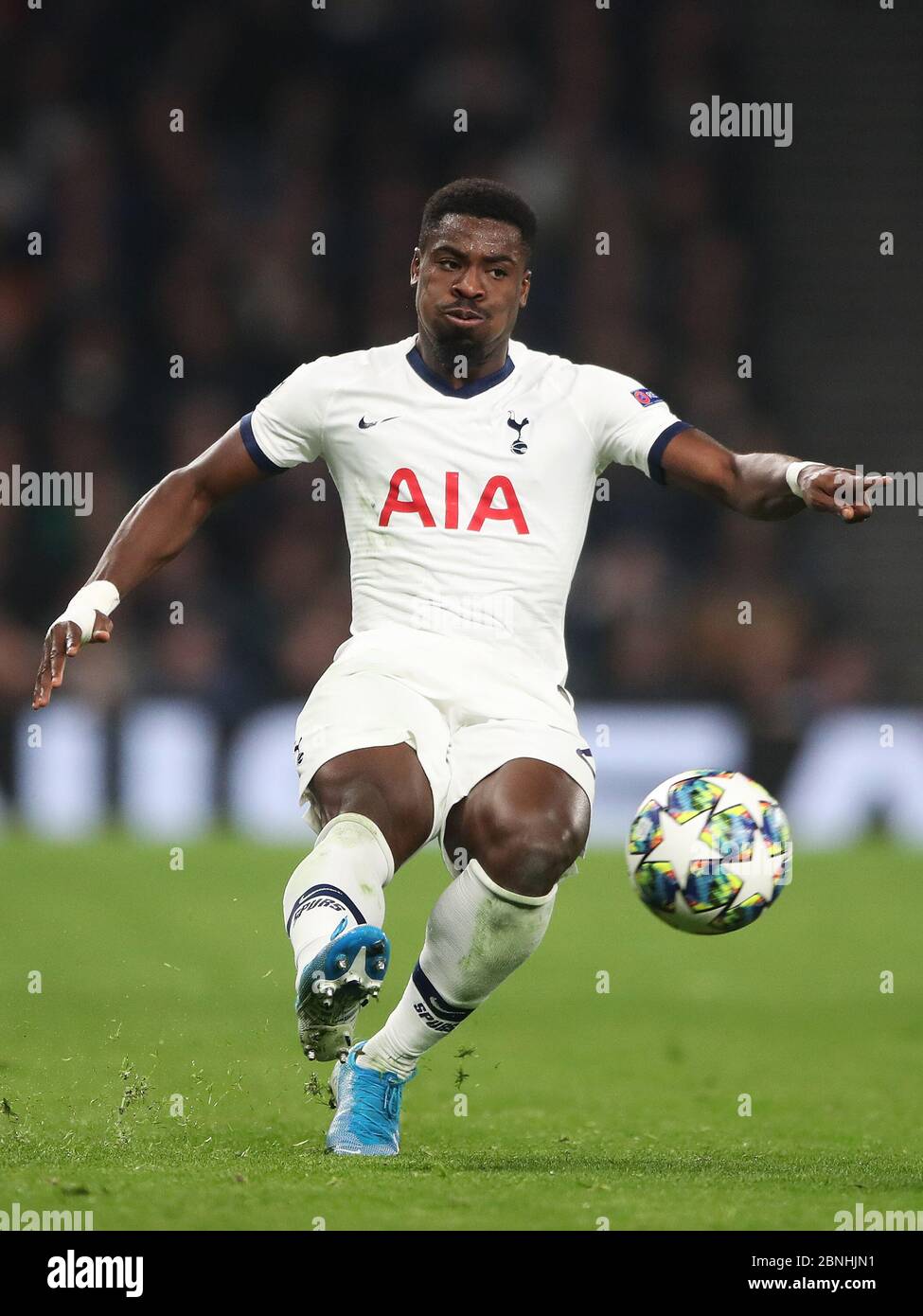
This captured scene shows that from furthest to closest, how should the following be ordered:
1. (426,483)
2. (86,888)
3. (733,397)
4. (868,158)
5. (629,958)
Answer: (868,158), (733,397), (86,888), (629,958), (426,483)

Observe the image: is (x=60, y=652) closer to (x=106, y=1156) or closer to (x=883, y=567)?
(x=106, y=1156)

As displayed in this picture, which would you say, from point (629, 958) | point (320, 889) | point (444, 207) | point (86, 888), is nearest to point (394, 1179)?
point (320, 889)

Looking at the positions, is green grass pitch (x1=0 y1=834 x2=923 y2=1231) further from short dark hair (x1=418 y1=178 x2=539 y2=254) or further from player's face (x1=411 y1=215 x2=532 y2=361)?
short dark hair (x1=418 y1=178 x2=539 y2=254)

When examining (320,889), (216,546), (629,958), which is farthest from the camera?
(216,546)

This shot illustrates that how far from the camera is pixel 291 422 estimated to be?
553cm

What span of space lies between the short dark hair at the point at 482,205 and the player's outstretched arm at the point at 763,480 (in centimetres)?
70

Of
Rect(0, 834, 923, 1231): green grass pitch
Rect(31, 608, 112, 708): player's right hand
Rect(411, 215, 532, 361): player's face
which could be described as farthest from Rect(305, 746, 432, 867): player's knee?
Rect(411, 215, 532, 361): player's face

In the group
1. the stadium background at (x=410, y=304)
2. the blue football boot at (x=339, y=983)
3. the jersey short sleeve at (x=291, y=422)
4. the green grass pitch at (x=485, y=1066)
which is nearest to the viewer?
the blue football boot at (x=339, y=983)

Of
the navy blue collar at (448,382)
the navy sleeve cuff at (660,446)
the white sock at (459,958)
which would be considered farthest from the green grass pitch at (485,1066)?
the navy blue collar at (448,382)

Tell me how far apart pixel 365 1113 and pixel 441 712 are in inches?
40.9

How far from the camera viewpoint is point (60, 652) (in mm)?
5098

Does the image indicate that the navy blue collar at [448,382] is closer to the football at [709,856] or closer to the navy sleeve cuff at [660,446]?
the navy sleeve cuff at [660,446]

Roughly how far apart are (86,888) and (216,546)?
16.2 ft

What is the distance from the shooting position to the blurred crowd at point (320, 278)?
49.5 feet
